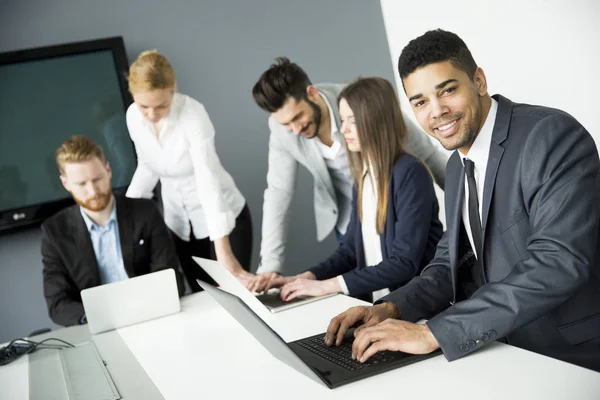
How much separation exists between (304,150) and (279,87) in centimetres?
38

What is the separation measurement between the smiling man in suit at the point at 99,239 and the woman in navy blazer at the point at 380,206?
0.87 metres

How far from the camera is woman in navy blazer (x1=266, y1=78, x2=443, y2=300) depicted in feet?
8.14

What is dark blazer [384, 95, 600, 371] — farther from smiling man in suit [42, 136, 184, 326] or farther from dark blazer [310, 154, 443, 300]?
smiling man in suit [42, 136, 184, 326]

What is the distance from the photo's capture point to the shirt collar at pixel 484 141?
1758 mm

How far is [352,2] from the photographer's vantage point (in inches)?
166

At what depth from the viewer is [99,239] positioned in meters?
3.18

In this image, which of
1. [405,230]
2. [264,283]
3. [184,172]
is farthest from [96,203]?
[405,230]

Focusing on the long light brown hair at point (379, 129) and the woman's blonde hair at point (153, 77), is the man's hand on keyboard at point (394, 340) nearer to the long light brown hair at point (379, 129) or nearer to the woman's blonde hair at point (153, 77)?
the long light brown hair at point (379, 129)

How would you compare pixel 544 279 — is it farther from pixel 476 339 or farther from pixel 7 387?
pixel 7 387

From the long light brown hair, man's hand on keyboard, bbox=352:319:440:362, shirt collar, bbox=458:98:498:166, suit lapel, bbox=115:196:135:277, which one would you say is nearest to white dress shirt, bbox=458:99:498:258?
shirt collar, bbox=458:98:498:166

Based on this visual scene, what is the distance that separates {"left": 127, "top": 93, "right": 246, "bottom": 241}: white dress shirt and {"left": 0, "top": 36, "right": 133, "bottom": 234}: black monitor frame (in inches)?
7.7

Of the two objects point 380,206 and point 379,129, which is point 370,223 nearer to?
point 380,206

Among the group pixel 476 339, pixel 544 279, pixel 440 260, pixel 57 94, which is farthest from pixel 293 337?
pixel 57 94

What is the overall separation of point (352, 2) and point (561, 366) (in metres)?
3.23
